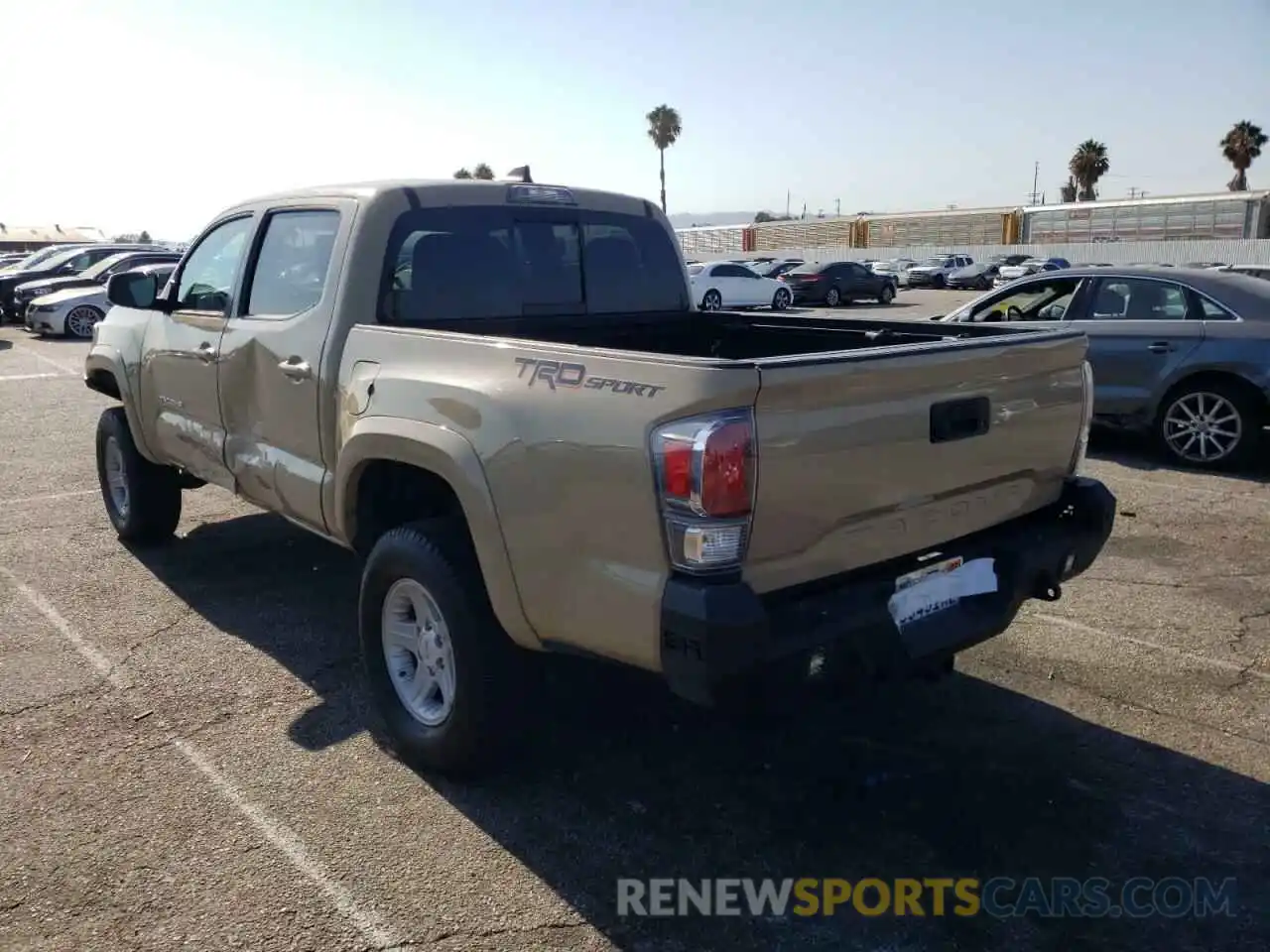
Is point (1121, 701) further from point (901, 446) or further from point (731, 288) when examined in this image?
point (731, 288)

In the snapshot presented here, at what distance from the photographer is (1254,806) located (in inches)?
139

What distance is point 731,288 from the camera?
2972cm

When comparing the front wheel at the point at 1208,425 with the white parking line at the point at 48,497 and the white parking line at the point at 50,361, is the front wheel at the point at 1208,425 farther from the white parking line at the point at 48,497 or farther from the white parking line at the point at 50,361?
the white parking line at the point at 50,361

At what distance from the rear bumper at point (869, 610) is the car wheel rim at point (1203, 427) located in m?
5.30

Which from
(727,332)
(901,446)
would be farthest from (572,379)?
(727,332)

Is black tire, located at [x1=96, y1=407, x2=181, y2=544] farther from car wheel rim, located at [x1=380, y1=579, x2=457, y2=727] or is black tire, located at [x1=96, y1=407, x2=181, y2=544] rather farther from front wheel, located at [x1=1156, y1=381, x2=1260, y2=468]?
front wheel, located at [x1=1156, y1=381, x2=1260, y2=468]

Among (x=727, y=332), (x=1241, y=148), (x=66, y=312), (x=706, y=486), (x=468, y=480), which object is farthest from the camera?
(x=1241, y=148)

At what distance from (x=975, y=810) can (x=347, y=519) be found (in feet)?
8.07

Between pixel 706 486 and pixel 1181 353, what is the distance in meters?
7.20

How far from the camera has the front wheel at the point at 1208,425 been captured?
824 cm

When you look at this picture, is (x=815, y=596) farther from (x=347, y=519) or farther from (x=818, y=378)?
(x=347, y=519)

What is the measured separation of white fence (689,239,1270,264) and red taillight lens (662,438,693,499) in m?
44.4

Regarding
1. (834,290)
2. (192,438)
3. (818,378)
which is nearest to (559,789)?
(818,378)

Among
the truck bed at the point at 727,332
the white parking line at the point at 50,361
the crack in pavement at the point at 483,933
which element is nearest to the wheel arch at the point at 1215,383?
the truck bed at the point at 727,332
